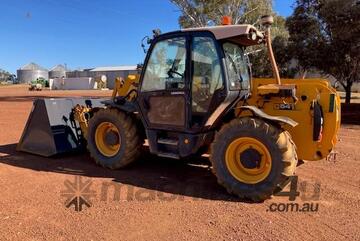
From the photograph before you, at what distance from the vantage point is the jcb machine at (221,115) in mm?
5375

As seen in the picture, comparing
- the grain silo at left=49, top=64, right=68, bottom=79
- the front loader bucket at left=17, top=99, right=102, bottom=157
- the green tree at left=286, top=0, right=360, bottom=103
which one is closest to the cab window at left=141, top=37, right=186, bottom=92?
the front loader bucket at left=17, top=99, right=102, bottom=157

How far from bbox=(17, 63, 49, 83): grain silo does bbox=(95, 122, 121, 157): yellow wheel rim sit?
10592 centimetres

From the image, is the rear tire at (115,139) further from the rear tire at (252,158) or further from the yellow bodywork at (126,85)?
the rear tire at (252,158)

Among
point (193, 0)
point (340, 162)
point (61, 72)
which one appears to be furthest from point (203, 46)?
point (61, 72)

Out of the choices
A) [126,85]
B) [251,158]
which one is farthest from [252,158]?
[126,85]

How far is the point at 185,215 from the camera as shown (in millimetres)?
4777

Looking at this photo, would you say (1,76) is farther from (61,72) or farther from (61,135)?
(61,135)

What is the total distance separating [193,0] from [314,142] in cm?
2554

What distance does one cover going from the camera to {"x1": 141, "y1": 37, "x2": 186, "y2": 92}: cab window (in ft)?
19.9

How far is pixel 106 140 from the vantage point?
23.0 ft

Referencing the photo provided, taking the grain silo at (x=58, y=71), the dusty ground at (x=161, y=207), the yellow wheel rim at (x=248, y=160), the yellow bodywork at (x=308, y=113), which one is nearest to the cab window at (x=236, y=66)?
the yellow bodywork at (x=308, y=113)

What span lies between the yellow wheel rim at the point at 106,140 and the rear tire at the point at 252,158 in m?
2.02

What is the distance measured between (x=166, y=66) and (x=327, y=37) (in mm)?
15348

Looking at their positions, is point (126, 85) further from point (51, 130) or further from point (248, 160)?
point (248, 160)
